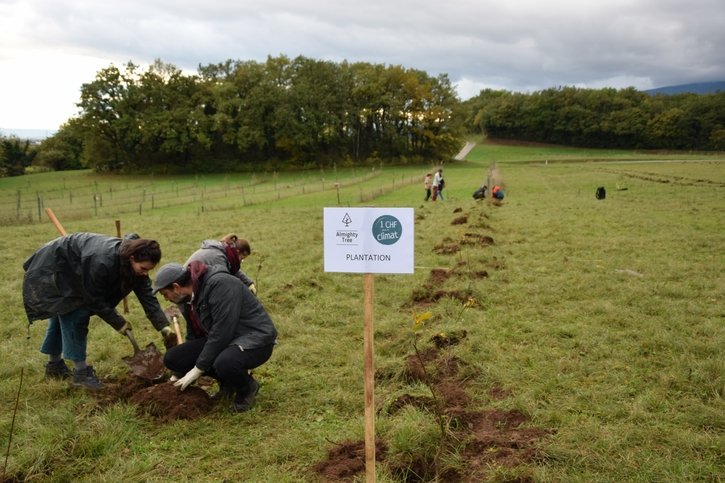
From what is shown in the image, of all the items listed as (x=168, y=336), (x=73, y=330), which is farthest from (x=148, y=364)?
(x=73, y=330)

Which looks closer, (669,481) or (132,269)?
(669,481)

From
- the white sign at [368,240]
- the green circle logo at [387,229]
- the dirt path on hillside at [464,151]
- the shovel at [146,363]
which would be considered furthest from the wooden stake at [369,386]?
the dirt path on hillside at [464,151]

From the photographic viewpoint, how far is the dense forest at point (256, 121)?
52875 millimetres

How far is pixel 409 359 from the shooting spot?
5715 mm

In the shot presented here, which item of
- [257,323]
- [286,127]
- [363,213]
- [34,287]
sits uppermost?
[286,127]

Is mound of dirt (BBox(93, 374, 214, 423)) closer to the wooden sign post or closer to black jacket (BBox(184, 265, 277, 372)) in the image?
black jacket (BBox(184, 265, 277, 372))

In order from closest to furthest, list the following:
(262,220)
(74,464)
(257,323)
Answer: (74,464), (257,323), (262,220)

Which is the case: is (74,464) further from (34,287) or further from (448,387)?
(448,387)

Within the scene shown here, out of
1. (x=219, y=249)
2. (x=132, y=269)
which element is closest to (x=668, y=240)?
(x=219, y=249)

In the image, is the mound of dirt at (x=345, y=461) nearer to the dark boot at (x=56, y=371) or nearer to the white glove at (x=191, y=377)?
the white glove at (x=191, y=377)

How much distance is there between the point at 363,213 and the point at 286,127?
5264 centimetres

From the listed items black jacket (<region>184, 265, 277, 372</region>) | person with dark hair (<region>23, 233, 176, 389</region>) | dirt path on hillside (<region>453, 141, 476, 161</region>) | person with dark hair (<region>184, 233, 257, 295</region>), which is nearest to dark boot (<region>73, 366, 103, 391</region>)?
person with dark hair (<region>23, 233, 176, 389</region>)

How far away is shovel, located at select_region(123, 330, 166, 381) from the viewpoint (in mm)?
5318

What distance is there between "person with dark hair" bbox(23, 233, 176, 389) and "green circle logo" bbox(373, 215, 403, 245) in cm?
230
